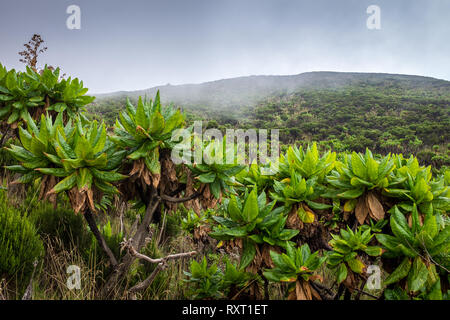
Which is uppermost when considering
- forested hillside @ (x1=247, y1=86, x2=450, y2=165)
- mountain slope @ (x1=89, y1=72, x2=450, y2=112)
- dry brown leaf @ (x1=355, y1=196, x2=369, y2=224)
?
mountain slope @ (x1=89, y1=72, x2=450, y2=112)

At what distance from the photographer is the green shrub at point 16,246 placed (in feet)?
5.91

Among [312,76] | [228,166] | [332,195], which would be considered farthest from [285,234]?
[312,76]

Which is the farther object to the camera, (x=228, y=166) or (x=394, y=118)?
(x=394, y=118)

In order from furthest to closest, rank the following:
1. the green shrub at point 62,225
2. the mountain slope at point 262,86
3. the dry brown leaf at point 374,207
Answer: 1. the mountain slope at point 262,86
2. the green shrub at point 62,225
3. the dry brown leaf at point 374,207

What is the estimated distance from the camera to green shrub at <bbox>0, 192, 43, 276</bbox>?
1801 mm

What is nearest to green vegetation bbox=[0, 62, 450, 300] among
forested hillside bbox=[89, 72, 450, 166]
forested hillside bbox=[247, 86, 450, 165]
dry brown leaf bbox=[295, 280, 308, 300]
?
dry brown leaf bbox=[295, 280, 308, 300]

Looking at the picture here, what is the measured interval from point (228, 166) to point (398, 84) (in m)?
49.0

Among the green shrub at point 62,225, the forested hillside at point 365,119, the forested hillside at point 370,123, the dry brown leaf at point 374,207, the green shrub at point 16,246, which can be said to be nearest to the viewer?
the dry brown leaf at point 374,207

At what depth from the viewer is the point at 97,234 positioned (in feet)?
6.26

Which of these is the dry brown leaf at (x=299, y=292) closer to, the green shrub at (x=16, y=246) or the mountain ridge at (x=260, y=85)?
the green shrub at (x=16, y=246)

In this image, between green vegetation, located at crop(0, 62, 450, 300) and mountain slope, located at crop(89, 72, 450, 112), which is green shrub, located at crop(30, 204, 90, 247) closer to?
green vegetation, located at crop(0, 62, 450, 300)

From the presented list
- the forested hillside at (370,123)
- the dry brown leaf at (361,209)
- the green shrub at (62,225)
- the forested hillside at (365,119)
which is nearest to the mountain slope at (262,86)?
the forested hillside at (365,119)
